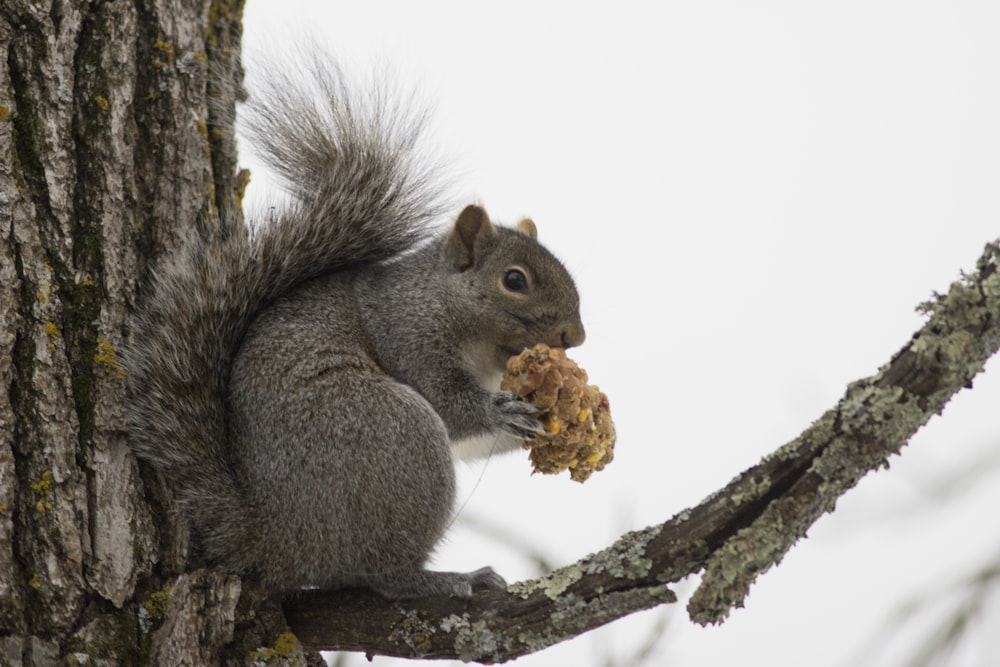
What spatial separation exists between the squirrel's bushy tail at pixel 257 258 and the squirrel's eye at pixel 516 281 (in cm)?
24

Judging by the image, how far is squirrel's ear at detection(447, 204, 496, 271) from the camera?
98.3 inches

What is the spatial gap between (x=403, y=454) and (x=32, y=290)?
2.40 feet

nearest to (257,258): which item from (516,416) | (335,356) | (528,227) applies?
(335,356)

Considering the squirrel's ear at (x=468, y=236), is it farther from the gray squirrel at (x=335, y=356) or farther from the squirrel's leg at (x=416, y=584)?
the squirrel's leg at (x=416, y=584)

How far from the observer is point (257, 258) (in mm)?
2043

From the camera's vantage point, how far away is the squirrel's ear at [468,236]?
8.19 ft

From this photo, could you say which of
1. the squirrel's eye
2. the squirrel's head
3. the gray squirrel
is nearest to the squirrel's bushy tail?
the gray squirrel

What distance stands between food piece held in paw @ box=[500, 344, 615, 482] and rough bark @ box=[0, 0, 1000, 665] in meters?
0.43

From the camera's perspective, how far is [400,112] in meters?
2.37

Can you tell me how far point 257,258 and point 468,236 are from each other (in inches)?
25.2

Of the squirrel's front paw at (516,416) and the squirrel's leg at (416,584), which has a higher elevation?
the squirrel's front paw at (516,416)

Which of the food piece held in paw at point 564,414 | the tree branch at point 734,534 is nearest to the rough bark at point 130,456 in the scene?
the tree branch at point 734,534

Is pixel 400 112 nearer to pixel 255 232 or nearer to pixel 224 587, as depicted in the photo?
pixel 255 232

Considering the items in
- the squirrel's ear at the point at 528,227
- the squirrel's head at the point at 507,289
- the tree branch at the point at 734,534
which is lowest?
the tree branch at the point at 734,534
